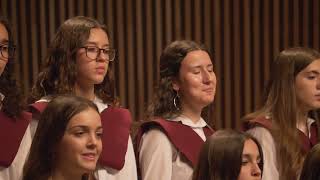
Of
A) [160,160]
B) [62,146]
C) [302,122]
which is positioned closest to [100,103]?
[160,160]

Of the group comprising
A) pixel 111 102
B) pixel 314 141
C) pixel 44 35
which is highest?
pixel 44 35

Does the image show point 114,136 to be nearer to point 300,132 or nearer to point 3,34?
point 3,34

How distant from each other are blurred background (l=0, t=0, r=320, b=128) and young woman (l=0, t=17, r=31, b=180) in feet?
5.01

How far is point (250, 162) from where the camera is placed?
2.55 meters

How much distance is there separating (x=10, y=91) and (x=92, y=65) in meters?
0.31

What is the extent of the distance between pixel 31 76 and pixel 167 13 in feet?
2.84

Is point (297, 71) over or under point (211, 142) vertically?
over

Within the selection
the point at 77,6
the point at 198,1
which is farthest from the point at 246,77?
the point at 77,6

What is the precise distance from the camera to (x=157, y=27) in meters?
4.34

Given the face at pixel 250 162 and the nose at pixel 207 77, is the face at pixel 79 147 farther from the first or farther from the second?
the nose at pixel 207 77

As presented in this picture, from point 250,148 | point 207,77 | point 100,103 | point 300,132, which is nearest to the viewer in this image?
point 250,148

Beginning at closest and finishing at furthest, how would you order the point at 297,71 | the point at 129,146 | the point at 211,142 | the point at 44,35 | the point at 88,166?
the point at 88,166 → the point at 211,142 → the point at 129,146 → the point at 297,71 → the point at 44,35

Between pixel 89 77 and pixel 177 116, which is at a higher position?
pixel 89 77

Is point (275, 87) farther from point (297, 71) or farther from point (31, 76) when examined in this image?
point (31, 76)
